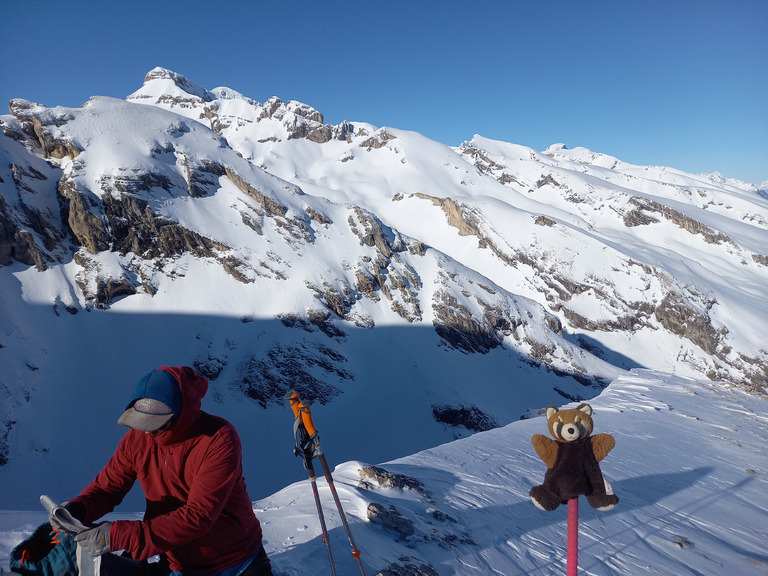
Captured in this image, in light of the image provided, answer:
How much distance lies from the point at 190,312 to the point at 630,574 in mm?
29970

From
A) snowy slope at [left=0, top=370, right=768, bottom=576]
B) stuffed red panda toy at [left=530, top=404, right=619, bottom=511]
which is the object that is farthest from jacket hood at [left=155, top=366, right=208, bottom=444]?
stuffed red panda toy at [left=530, top=404, right=619, bottom=511]

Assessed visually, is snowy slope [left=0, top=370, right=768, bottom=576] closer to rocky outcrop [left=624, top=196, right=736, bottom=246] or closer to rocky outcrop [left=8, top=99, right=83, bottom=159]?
rocky outcrop [left=8, top=99, right=83, bottom=159]

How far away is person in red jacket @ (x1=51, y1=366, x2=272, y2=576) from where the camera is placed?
2416mm

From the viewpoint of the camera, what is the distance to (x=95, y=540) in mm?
2303

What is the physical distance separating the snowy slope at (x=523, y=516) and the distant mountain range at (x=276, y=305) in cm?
1324

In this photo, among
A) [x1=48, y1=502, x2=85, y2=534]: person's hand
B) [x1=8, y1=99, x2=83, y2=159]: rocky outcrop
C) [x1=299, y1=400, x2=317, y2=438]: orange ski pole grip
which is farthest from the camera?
[x1=8, y1=99, x2=83, y2=159]: rocky outcrop

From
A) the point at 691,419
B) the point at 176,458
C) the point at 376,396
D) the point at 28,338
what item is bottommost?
the point at 376,396

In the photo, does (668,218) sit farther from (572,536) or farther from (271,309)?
(572,536)

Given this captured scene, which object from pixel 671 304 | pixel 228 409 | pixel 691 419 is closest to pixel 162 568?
pixel 691 419

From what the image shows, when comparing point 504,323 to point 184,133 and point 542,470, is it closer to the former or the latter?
point 542,470

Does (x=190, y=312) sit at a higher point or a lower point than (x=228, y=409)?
higher

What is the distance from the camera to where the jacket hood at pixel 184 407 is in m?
2.53

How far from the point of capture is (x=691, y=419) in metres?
11.8

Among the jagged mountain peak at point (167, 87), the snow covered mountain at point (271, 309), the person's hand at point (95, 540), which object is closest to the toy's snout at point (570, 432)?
the person's hand at point (95, 540)
